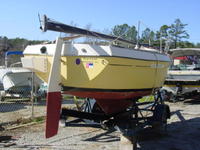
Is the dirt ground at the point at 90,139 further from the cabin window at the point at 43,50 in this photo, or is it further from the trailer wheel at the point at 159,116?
the cabin window at the point at 43,50

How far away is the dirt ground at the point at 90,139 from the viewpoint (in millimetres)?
6438

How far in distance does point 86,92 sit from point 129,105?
1.75 m

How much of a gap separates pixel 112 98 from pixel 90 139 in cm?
156

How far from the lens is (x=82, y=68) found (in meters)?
5.59

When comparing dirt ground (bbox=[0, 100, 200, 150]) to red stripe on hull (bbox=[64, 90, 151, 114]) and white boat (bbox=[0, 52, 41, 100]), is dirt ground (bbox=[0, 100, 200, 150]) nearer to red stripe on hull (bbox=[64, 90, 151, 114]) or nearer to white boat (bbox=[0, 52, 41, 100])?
red stripe on hull (bbox=[64, 90, 151, 114])

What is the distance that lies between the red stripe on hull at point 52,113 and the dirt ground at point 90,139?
3.56 feet

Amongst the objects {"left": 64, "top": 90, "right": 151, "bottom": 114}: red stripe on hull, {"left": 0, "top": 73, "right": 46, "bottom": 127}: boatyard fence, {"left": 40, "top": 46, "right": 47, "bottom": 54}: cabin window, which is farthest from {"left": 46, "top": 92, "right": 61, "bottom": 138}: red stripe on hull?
{"left": 0, "top": 73, "right": 46, "bottom": 127}: boatyard fence

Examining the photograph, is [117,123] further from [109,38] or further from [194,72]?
[194,72]

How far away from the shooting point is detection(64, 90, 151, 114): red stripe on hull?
5.84 meters

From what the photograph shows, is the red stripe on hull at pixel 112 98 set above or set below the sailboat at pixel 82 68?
below

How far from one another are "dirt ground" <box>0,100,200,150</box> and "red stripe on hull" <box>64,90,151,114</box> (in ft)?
1.91

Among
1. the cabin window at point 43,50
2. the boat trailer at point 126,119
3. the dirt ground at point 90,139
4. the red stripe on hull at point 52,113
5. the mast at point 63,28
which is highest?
the mast at point 63,28

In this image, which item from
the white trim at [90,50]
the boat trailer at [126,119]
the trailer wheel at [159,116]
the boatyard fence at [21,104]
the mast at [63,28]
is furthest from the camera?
the boatyard fence at [21,104]

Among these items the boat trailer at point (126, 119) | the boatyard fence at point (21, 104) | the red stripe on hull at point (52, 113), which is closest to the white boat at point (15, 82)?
the boatyard fence at point (21, 104)
